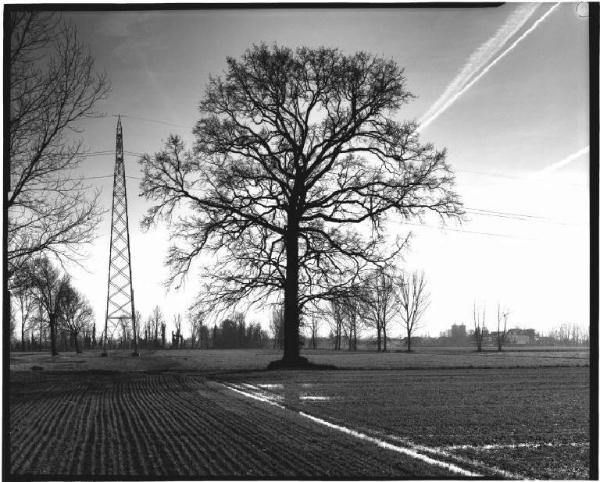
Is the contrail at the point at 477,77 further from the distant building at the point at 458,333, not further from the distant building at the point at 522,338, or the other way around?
the distant building at the point at 458,333

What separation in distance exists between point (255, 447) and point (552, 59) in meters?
5.34

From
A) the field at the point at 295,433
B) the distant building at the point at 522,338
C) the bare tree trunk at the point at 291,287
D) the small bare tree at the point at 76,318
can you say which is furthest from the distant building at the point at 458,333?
the field at the point at 295,433

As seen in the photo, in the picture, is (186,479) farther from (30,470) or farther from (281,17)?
(281,17)

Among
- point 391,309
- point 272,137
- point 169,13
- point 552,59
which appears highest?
point 272,137

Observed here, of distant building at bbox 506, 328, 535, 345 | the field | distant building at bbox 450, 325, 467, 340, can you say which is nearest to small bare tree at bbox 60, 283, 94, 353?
the field

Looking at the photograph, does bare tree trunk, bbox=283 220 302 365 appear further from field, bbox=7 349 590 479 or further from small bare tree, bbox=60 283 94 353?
small bare tree, bbox=60 283 94 353

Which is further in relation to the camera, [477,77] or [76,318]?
[76,318]

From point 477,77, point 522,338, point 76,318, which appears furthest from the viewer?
point 522,338

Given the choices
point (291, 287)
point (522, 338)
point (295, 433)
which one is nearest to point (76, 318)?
point (291, 287)

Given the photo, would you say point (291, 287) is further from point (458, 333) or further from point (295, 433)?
point (458, 333)

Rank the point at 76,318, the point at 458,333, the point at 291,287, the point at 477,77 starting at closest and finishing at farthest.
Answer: the point at 477,77, the point at 291,287, the point at 76,318, the point at 458,333

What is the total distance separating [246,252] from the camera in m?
20.0

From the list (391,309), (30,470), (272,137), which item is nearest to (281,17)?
(30,470)

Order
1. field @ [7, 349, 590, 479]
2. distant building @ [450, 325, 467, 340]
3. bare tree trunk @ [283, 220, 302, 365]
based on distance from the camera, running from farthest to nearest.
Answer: distant building @ [450, 325, 467, 340], bare tree trunk @ [283, 220, 302, 365], field @ [7, 349, 590, 479]
